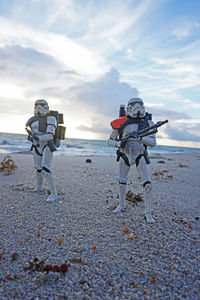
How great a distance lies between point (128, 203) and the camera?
232 inches

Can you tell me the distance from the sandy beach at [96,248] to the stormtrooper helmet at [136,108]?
228 cm

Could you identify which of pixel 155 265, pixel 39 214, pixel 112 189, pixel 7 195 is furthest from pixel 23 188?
pixel 155 265

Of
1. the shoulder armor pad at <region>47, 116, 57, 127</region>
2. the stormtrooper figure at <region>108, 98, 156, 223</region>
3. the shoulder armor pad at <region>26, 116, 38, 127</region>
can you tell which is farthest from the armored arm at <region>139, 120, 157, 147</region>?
the shoulder armor pad at <region>26, 116, 38, 127</region>

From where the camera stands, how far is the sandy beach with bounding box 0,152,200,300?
2.63 meters

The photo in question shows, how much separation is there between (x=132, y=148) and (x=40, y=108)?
2821 millimetres

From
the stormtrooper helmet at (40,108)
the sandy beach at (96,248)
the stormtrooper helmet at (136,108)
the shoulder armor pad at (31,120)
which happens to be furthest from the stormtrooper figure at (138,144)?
the shoulder armor pad at (31,120)

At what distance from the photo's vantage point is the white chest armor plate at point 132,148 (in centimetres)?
478

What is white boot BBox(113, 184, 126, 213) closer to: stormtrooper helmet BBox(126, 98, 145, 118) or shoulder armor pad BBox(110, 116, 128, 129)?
shoulder armor pad BBox(110, 116, 128, 129)

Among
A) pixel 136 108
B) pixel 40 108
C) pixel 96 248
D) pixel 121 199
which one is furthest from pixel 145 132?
pixel 40 108

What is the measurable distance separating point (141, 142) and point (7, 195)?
159 inches

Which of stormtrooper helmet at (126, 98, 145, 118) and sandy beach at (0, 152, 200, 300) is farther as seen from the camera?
stormtrooper helmet at (126, 98, 145, 118)

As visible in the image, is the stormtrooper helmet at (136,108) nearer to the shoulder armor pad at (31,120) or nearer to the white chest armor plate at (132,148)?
the white chest armor plate at (132,148)

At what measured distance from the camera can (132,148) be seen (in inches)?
189

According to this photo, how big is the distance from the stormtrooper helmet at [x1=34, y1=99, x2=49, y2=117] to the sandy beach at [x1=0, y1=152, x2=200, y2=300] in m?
2.33
